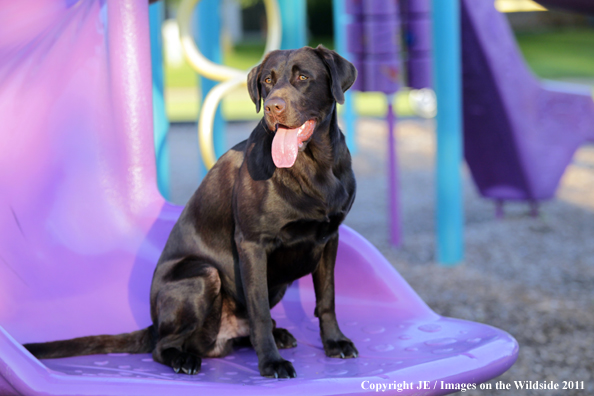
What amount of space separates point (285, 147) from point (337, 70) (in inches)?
10.6

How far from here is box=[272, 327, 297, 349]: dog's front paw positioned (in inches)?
78.8

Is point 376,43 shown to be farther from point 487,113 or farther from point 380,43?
point 487,113

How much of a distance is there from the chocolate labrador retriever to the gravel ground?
135 centimetres

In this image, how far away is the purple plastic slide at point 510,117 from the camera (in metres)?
4.85

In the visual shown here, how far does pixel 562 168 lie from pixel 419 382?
4188mm

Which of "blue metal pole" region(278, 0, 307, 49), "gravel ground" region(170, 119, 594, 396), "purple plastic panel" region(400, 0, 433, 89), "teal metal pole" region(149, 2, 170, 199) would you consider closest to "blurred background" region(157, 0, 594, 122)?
"purple plastic panel" region(400, 0, 433, 89)

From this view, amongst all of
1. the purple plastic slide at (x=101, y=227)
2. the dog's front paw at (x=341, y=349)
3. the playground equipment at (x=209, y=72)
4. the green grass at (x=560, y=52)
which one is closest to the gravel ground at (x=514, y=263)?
the purple plastic slide at (x=101, y=227)

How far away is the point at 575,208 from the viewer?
20.0 feet

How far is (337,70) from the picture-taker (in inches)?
72.9

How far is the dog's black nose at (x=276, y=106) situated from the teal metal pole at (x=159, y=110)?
1.93 meters

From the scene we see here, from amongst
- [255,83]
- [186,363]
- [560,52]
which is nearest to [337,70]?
[255,83]

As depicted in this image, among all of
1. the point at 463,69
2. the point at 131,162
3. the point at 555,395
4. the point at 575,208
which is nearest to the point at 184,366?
the point at 131,162

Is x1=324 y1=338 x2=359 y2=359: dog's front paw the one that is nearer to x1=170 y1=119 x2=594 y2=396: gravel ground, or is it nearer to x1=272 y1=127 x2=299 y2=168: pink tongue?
x1=272 y1=127 x2=299 y2=168: pink tongue

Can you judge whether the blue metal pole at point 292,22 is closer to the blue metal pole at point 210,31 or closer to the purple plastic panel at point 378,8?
the blue metal pole at point 210,31
